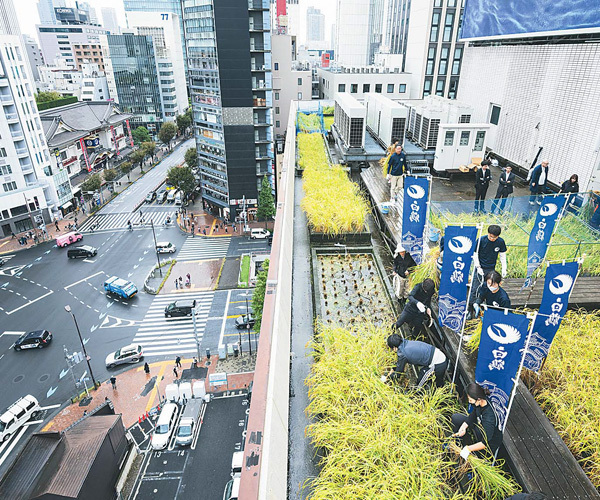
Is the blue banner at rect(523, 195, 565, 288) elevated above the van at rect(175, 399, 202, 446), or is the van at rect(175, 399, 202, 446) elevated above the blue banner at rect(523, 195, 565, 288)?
the blue banner at rect(523, 195, 565, 288)

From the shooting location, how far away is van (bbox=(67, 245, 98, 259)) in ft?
128

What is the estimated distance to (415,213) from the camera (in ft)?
29.1

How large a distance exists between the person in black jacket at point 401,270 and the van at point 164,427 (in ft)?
58.2

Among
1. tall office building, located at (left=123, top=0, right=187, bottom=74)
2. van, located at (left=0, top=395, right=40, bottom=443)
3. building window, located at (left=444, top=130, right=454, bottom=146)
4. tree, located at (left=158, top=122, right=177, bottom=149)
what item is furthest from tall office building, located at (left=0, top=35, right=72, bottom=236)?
tall office building, located at (left=123, top=0, right=187, bottom=74)

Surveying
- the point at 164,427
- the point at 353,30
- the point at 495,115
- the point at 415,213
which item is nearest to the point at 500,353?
the point at 415,213

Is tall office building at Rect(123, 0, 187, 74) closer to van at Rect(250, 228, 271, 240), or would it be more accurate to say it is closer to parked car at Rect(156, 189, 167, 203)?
parked car at Rect(156, 189, 167, 203)

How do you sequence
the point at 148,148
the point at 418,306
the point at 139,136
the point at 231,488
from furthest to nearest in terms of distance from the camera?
the point at 139,136, the point at 148,148, the point at 231,488, the point at 418,306

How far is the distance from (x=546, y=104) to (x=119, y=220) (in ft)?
156

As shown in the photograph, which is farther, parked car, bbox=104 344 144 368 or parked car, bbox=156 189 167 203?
parked car, bbox=156 189 167 203

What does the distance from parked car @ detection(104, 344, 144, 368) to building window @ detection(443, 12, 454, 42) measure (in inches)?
1803

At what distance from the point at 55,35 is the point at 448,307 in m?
159

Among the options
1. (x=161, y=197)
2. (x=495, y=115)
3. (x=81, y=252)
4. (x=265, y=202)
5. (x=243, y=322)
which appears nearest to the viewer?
(x=495, y=115)

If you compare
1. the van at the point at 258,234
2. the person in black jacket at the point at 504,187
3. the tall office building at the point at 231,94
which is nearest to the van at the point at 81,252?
the tall office building at the point at 231,94

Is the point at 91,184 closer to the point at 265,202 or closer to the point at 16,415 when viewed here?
the point at 265,202
